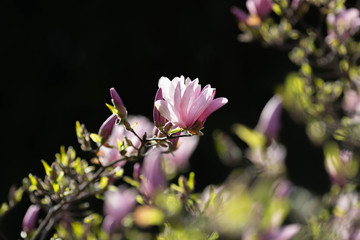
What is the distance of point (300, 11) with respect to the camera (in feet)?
3.50

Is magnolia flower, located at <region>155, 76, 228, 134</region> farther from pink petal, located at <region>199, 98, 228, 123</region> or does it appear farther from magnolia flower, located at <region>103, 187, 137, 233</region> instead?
magnolia flower, located at <region>103, 187, 137, 233</region>

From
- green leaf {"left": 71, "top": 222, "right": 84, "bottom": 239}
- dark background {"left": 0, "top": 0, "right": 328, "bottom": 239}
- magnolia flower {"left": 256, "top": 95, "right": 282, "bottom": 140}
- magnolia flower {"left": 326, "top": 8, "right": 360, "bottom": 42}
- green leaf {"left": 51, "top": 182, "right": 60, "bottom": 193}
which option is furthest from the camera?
dark background {"left": 0, "top": 0, "right": 328, "bottom": 239}

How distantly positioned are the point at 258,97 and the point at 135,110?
97 centimetres

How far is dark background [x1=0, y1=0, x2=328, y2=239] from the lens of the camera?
278cm

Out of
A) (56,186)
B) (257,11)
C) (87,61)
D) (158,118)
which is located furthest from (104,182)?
(87,61)

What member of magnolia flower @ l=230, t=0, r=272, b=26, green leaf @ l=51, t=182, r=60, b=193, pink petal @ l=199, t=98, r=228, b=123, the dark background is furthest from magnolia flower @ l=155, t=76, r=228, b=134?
the dark background

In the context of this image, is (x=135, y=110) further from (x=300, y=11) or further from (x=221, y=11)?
(x=300, y=11)

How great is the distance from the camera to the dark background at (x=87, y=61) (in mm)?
2781

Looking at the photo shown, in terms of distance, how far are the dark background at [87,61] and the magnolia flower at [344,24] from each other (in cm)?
159

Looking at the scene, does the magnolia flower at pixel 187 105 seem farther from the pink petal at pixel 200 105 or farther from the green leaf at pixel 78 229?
the green leaf at pixel 78 229

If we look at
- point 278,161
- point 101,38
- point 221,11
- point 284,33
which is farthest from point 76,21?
point 278,161

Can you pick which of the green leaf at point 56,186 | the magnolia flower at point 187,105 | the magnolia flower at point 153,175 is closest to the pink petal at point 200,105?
the magnolia flower at point 187,105

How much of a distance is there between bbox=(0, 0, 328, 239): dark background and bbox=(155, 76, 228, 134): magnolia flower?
6.84ft

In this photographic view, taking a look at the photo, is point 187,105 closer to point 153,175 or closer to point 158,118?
point 158,118
